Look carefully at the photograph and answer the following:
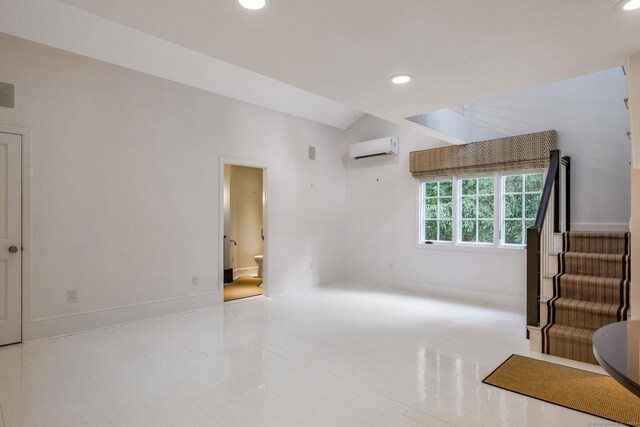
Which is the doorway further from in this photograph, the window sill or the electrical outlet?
the window sill

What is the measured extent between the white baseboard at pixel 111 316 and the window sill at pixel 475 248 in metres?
3.34

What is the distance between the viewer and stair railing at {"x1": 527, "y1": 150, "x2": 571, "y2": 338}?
3.40 m

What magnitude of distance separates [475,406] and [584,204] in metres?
3.22

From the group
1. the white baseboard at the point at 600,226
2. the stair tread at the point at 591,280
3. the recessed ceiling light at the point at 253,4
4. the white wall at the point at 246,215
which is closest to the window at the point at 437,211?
the white baseboard at the point at 600,226

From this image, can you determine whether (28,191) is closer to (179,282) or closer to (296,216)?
(179,282)

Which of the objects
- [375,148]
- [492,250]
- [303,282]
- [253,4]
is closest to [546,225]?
[492,250]

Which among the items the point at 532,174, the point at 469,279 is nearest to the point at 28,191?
the point at 469,279

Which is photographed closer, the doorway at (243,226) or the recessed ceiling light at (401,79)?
the recessed ceiling light at (401,79)

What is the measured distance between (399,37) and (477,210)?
3.75 m

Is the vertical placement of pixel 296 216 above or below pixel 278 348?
above

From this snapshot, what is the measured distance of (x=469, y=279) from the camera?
17.5 feet

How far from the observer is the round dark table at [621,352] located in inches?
40.4

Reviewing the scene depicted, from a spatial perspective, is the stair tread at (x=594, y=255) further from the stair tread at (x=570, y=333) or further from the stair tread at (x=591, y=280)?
the stair tread at (x=570, y=333)

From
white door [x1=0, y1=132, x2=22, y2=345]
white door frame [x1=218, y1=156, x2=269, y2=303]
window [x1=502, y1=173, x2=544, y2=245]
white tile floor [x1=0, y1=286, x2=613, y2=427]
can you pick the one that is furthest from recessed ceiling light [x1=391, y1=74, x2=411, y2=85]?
white door [x1=0, y1=132, x2=22, y2=345]
